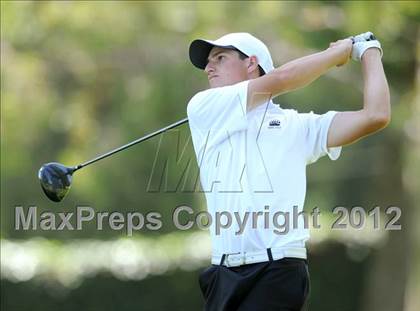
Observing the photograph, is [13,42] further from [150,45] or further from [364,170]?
[364,170]

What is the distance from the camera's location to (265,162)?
4469 millimetres

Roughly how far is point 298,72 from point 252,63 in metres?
0.39

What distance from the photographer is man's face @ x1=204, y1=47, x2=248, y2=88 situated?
4.84m

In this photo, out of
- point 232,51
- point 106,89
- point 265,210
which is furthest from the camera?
point 106,89

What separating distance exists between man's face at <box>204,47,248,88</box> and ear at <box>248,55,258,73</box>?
16mm

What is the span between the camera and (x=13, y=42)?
518 inches

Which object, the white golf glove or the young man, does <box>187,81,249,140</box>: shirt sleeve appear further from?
the white golf glove

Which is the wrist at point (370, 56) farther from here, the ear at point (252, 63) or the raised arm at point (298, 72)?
the ear at point (252, 63)

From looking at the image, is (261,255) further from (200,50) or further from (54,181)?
(54,181)

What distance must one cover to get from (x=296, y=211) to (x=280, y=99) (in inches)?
302

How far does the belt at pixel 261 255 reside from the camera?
4.40 m

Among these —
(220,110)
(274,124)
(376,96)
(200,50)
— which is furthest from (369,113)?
(200,50)

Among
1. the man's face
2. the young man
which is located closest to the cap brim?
the man's face

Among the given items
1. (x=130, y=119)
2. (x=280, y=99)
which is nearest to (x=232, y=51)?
(x=280, y=99)
